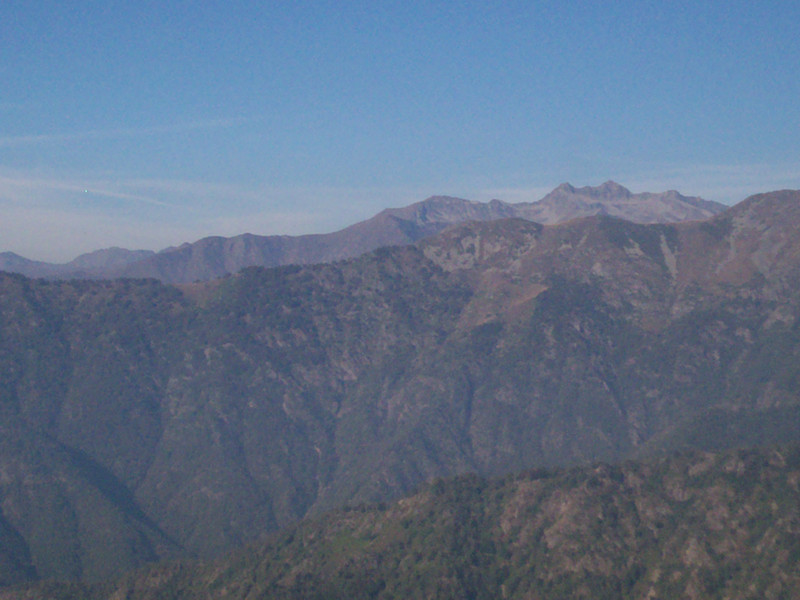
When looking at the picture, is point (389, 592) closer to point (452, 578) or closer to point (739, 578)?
point (452, 578)

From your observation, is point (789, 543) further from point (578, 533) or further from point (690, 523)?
point (578, 533)

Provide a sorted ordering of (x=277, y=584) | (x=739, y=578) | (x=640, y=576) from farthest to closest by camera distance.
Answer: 1. (x=277, y=584)
2. (x=640, y=576)
3. (x=739, y=578)

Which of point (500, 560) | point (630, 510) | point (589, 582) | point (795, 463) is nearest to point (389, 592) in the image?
point (500, 560)

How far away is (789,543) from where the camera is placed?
170 meters

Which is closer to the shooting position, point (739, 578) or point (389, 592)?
point (739, 578)

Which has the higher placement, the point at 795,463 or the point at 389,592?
the point at 795,463

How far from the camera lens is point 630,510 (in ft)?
651

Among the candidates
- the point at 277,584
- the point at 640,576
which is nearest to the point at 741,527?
the point at 640,576

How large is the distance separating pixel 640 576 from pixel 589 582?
405 inches

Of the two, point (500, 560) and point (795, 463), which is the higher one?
point (795, 463)

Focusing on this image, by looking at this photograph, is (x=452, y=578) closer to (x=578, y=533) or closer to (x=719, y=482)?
(x=578, y=533)

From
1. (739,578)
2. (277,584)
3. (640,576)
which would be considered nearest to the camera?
(739,578)

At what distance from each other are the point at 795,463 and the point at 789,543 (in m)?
30.3

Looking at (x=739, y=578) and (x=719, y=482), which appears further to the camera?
(x=719, y=482)
